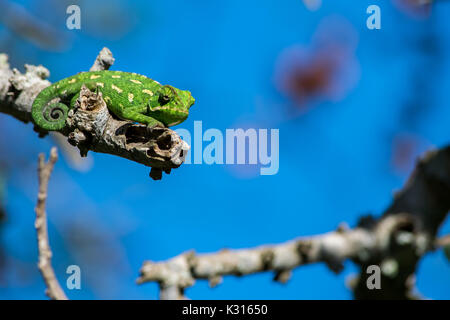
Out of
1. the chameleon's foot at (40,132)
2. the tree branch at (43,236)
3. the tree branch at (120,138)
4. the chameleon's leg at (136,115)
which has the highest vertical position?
the chameleon's foot at (40,132)

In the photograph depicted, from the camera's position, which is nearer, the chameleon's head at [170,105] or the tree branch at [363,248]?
the tree branch at [363,248]

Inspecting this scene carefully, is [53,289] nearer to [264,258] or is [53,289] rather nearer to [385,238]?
[264,258]

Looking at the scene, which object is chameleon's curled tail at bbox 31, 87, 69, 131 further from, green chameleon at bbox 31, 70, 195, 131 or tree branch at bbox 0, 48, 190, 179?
tree branch at bbox 0, 48, 190, 179

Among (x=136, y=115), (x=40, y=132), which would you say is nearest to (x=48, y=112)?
(x=40, y=132)

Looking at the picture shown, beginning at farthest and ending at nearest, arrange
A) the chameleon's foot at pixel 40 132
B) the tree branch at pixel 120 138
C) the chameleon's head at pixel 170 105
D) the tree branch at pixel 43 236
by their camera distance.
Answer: the chameleon's foot at pixel 40 132 < the chameleon's head at pixel 170 105 < the tree branch at pixel 43 236 < the tree branch at pixel 120 138

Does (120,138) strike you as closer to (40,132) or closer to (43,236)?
(43,236)

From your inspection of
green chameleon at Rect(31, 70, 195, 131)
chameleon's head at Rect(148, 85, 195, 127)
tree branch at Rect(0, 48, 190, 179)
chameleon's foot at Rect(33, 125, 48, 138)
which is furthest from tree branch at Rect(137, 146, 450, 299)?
chameleon's foot at Rect(33, 125, 48, 138)

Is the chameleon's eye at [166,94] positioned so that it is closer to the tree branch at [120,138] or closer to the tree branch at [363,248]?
the tree branch at [120,138]

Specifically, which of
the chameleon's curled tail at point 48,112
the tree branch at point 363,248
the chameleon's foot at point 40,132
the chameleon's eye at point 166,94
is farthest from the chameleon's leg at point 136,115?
the tree branch at point 363,248
